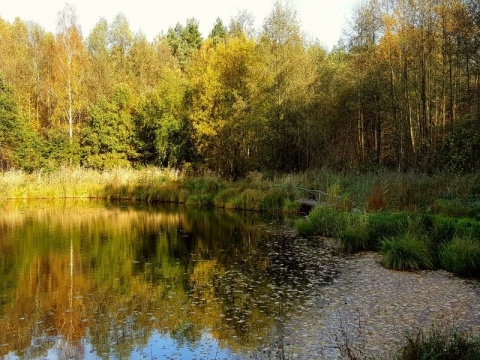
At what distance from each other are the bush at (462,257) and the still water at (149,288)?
2.49 metres

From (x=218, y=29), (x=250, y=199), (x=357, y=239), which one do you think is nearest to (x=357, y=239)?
(x=357, y=239)

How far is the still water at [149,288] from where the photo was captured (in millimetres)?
6270

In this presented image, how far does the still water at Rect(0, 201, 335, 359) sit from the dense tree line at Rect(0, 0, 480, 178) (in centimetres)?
1027

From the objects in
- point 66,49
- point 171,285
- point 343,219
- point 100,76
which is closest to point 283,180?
point 343,219

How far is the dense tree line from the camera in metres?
21.9

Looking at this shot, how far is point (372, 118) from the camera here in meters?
27.1

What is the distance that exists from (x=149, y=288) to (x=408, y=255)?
5.57 metres

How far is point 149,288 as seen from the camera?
8859 mm

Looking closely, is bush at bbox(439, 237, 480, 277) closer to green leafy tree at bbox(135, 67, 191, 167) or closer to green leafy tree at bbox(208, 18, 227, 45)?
green leafy tree at bbox(135, 67, 191, 167)

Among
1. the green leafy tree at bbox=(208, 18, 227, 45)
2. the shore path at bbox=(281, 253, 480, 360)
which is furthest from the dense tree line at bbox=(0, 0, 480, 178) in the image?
the green leafy tree at bbox=(208, 18, 227, 45)

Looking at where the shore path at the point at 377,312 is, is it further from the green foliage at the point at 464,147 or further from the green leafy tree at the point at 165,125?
the green leafy tree at the point at 165,125

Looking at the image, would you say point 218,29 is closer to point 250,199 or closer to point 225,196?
point 225,196

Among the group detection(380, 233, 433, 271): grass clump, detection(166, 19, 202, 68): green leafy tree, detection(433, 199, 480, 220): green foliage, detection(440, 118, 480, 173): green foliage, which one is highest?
detection(166, 19, 202, 68): green leafy tree

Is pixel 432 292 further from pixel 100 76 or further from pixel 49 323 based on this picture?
pixel 100 76
